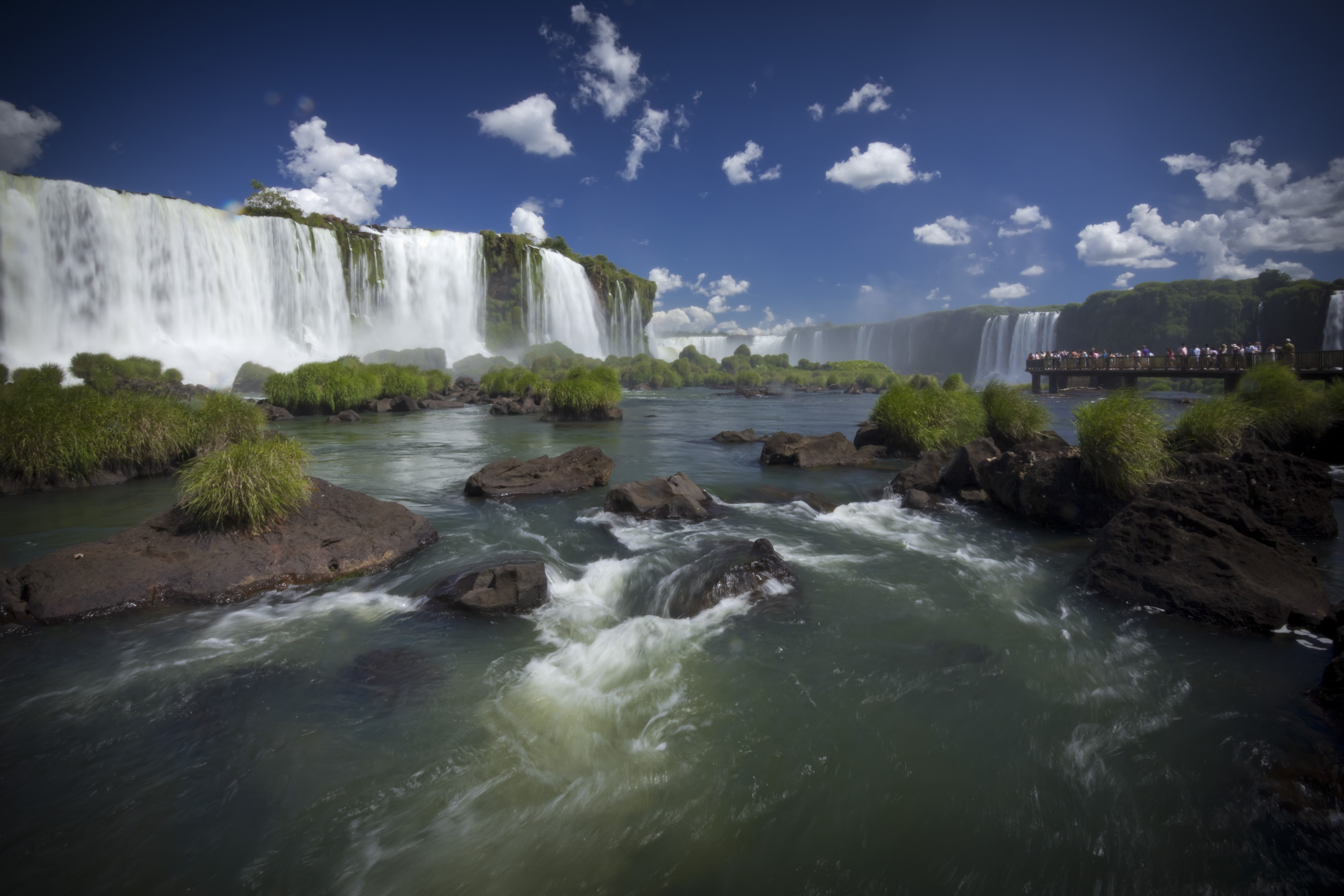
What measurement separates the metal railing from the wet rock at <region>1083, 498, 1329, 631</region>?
2088 cm

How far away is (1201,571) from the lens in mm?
5887

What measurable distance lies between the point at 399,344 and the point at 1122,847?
64.6 m

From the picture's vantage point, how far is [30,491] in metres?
10.8

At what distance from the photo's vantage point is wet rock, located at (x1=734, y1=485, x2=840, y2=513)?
10.9 meters

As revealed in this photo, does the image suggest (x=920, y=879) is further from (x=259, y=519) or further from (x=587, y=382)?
(x=587, y=382)

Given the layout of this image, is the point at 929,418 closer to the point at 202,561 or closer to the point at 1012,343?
the point at 202,561

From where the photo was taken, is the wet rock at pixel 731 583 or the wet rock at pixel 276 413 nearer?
the wet rock at pixel 731 583

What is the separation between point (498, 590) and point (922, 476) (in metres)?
9.07

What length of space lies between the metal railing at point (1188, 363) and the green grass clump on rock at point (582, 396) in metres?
25.6

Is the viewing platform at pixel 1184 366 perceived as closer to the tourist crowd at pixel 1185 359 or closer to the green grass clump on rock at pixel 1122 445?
the tourist crowd at pixel 1185 359

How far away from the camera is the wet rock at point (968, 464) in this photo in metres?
11.3

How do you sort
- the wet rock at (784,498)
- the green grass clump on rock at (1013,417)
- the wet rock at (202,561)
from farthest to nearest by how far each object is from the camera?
1. the green grass clump on rock at (1013,417)
2. the wet rock at (784,498)
3. the wet rock at (202,561)

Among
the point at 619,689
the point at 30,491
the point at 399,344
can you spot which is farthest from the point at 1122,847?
the point at 399,344

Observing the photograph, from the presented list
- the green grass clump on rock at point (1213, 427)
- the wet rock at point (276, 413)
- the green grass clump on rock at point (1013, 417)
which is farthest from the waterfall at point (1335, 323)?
the wet rock at point (276, 413)
